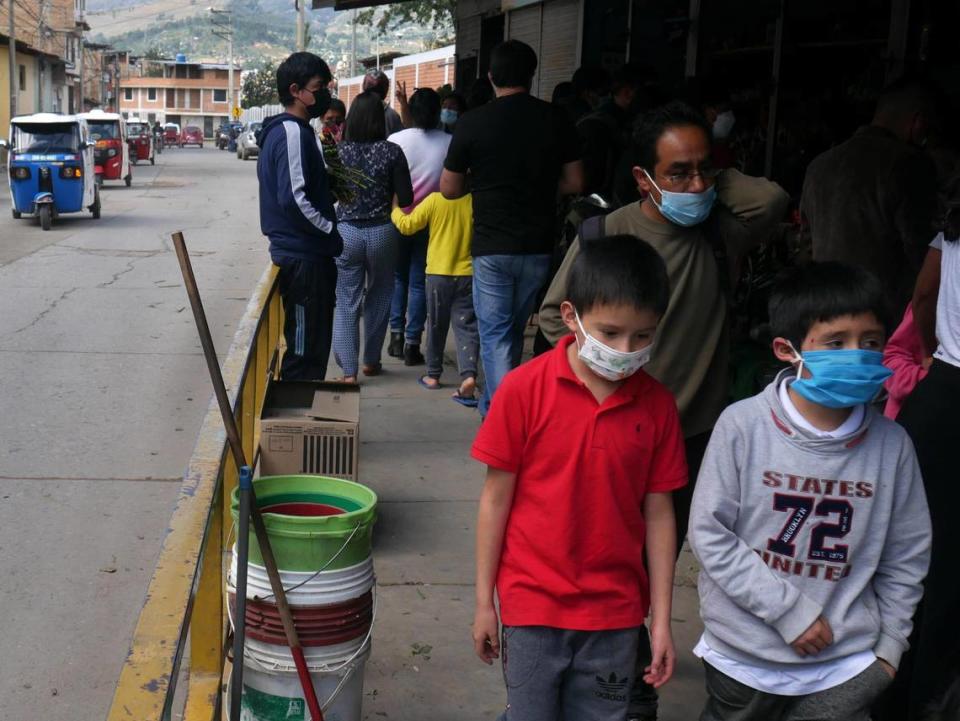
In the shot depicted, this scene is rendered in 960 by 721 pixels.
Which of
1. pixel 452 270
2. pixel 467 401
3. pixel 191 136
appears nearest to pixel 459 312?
pixel 452 270

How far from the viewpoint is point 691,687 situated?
4.10 metres

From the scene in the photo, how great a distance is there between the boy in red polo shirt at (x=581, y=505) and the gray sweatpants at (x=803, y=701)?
157 mm

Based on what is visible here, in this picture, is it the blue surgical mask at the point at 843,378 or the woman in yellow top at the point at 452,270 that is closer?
the blue surgical mask at the point at 843,378

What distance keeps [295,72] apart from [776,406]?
4.12 meters

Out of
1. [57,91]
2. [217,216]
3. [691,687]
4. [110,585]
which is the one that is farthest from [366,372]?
[57,91]

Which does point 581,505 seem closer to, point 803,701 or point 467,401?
point 803,701

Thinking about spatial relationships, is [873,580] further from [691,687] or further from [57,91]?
[57,91]

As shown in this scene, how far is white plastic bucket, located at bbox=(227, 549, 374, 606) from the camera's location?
127 inches

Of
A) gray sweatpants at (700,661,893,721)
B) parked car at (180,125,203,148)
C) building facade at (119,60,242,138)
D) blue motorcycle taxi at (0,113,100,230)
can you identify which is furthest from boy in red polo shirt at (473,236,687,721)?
building facade at (119,60,242,138)

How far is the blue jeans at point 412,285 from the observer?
8953mm

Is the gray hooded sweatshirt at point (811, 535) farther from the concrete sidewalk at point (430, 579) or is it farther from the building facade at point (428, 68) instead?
the building facade at point (428, 68)

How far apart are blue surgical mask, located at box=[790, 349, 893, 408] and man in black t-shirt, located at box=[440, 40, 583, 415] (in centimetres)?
362

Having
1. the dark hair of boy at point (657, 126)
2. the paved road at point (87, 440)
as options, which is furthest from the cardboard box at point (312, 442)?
the dark hair of boy at point (657, 126)

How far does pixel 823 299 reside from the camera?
276cm
